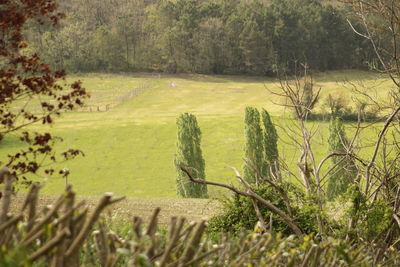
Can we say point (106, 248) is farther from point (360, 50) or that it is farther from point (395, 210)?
point (360, 50)

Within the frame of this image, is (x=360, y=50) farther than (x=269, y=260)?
Yes

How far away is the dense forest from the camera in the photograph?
237 feet

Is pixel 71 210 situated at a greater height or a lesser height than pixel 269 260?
greater

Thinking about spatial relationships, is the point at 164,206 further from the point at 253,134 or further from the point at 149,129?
the point at 149,129

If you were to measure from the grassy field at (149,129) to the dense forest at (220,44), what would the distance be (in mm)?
4431

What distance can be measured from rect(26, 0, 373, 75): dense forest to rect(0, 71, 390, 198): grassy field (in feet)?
14.5

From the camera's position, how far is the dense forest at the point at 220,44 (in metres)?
72.2

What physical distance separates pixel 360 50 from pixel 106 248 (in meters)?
75.0

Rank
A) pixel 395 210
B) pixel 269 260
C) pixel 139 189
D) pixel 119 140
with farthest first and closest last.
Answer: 1. pixel 119 140
2. pixel 139 189
3. pixel 395 210
4. pixel 269 260

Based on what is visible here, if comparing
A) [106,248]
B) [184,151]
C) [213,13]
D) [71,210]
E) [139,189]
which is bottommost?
[139,189]

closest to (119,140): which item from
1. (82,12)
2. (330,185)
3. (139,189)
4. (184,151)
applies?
(139,189)

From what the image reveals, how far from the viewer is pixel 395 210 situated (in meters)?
5.43

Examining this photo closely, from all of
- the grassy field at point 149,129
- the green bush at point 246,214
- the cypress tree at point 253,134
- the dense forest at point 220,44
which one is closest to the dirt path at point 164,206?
the green bush at point 246,214

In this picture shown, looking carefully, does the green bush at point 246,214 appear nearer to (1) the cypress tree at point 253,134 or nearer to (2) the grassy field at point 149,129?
(2) the grassy field at point 149,129
